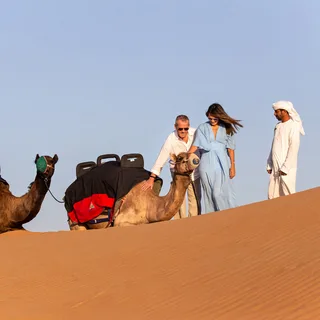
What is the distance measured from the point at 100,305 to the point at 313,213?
10.8 feet

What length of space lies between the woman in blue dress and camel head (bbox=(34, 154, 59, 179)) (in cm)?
262

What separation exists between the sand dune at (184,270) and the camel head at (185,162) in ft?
4.73

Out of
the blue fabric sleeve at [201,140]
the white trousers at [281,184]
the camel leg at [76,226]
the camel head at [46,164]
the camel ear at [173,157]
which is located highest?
the camel head at [46,164]

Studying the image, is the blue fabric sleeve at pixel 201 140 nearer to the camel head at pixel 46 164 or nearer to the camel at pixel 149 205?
the camel at pixel 149 205

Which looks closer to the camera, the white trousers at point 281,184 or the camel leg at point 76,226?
the white trousers at point 281,184

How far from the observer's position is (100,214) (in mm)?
14766

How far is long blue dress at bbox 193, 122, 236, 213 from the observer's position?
13750mm

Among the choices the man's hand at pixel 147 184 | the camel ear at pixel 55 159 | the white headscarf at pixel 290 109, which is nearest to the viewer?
the white headscarf at pixel 290 109

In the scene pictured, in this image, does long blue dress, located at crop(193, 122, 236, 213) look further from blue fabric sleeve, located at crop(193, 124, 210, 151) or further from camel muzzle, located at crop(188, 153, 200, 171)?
camel muzzle, located at crop(188, 153, 200, 171)

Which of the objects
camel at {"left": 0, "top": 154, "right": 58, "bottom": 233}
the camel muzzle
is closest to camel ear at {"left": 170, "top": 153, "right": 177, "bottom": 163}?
the camel muzzle

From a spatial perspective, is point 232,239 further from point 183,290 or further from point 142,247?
point 183,290

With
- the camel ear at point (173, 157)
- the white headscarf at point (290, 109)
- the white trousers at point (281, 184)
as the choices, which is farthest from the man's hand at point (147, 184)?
the white headscarf at point (290, 109)

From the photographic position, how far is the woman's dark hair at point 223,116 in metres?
13.7

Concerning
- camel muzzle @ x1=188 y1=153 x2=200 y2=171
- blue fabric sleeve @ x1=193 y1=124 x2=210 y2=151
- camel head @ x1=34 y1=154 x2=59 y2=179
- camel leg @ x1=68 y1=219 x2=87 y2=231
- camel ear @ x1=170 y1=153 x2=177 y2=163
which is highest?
camel head @ x1=34 y1=154 x2=59 y2=179
